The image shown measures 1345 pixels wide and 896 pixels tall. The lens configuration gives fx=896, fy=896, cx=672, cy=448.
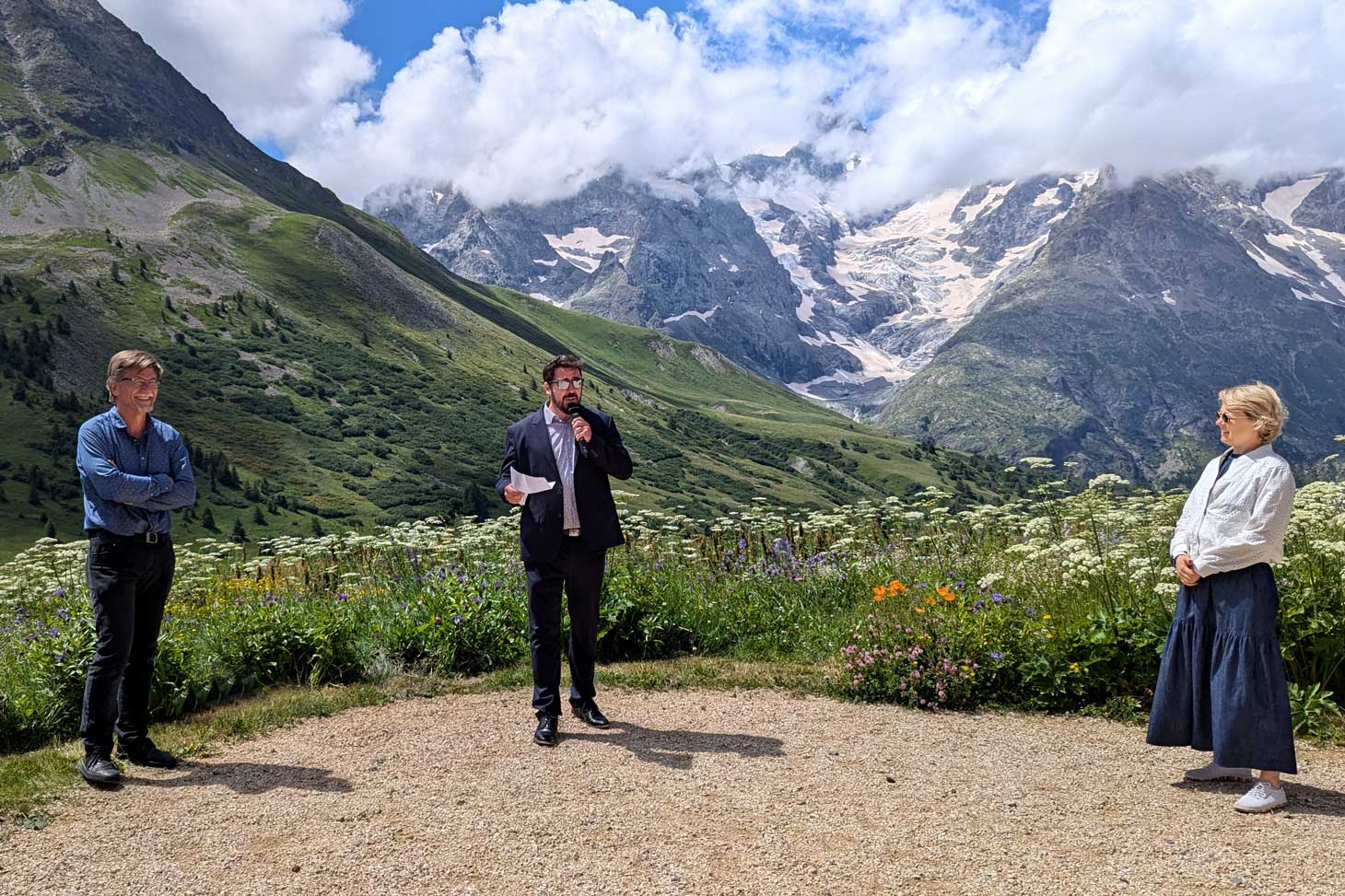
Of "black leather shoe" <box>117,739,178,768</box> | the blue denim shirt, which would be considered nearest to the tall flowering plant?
"black leather shoe" <box>117,739,178,768</box>

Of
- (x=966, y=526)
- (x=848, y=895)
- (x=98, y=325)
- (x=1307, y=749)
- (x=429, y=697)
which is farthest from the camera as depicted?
(x=98, y=325)

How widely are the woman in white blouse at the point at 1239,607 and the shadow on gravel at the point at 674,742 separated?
10.1ft

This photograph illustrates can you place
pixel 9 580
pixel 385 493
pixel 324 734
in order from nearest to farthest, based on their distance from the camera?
pixel 324 734 → pixel 9 580 → pixel 385 493

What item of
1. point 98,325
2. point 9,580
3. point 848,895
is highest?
point 98,325

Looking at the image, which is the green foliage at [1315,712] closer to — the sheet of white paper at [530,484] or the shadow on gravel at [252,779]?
the sheet of white paper at [530,484]

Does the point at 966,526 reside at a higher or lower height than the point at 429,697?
higher

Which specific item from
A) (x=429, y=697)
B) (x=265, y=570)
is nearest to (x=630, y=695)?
(x=429, y=697)

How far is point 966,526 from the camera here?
45.1 ft

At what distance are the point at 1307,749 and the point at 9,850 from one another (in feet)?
31.2

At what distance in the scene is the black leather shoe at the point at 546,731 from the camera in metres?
7.59

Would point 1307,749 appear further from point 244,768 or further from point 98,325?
point 98,325

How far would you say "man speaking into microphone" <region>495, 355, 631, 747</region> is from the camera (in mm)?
7734

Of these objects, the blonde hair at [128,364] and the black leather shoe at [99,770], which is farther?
the blonde hair at [128,364]

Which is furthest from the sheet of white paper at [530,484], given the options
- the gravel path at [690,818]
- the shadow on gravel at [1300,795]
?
the shadow on gravel at [1300,795]
